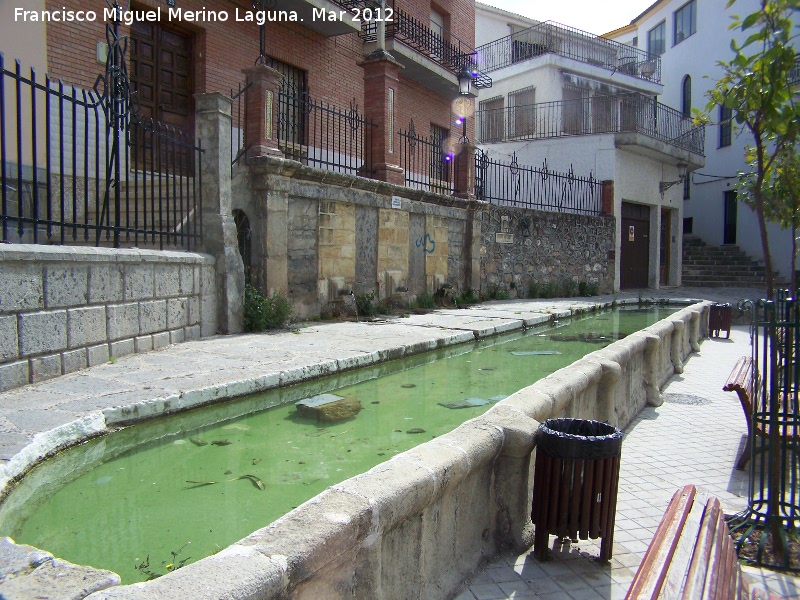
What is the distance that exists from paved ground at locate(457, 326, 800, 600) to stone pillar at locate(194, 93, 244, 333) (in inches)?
197

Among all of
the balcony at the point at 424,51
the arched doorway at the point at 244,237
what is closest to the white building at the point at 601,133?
the balcony at the point at 424,51

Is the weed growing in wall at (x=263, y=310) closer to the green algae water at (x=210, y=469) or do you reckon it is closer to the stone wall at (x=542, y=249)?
the green algae water at (x=210, y=469)

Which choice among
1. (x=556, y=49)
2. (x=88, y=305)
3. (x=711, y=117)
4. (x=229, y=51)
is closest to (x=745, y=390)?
(x=88, y=305)

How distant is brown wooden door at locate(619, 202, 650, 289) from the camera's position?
2058 centimetres

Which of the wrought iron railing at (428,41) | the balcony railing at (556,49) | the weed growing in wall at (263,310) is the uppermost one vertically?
the balcony railing at (556,49)

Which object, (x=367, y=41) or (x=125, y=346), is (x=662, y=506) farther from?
(x=367, y=41)

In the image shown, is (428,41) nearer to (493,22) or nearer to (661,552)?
(493,22)

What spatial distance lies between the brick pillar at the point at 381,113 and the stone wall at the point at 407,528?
8.27m

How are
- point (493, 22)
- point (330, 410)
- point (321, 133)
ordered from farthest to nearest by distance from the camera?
point (493, 22), point (321, 133), point (330, 410)

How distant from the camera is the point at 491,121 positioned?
2394 cm

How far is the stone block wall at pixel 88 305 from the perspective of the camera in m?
4.67

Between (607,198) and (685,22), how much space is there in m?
13.1

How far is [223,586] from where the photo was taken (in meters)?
1.47

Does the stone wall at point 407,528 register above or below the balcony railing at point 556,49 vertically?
below
